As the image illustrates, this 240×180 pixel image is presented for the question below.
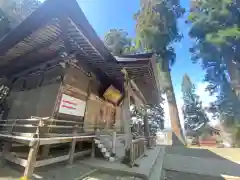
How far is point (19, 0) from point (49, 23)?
18.4 meters

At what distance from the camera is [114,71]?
6.07 meters

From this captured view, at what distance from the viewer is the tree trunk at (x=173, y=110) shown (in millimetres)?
17547

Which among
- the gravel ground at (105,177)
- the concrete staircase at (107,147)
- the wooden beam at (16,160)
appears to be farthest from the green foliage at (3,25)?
the gravel ground at (105,177)

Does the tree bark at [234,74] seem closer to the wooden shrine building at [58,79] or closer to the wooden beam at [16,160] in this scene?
the wooden shrine building at [58,79]

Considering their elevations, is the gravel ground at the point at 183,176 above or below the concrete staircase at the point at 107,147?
below

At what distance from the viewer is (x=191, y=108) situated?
42.3 meters

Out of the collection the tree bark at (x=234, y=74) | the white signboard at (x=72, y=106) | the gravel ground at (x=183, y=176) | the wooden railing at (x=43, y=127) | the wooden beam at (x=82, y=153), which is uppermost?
the tree bark at (x=234, y=74)

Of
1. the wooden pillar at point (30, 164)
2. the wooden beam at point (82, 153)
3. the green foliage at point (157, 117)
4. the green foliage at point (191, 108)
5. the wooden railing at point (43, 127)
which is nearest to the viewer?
the wooden pillar at point (30, 164)

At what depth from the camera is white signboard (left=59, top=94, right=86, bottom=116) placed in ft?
18.4

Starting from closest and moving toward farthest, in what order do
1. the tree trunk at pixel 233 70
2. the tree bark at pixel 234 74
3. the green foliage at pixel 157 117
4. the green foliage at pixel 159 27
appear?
1. the tree bark at pixel 234 74
2. the tree trunk at pixel 233 70
3. the green foliage at pixel 159 27
4. the green foliage at pixel 157 117

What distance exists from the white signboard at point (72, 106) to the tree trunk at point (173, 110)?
14015 mm

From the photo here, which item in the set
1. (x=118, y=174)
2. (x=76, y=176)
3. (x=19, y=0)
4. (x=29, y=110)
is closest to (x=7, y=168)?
(x=76, y=176)

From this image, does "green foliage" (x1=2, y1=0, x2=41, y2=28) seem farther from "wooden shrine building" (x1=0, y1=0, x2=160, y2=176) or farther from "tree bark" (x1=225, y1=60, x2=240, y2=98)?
"tree bark" (x1=225, y1=60, x2=240, y2=98)

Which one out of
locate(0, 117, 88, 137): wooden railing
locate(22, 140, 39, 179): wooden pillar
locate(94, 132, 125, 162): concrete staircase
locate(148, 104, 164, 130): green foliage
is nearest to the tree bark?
locate(148, 104, 164, 130): green foliage
